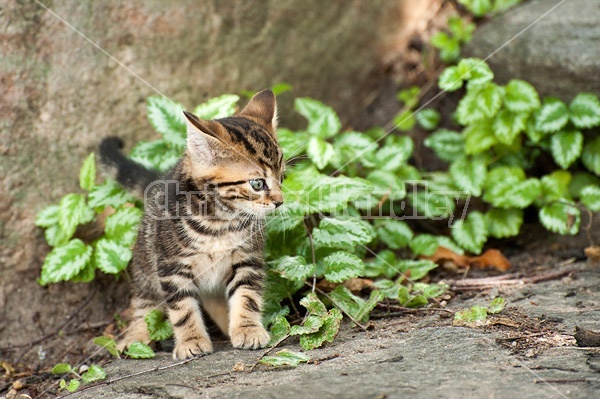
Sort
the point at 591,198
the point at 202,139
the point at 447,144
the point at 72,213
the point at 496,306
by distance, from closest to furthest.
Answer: the point at 202,139
the point at 496,306
the point at 72,213
the point at 591,198
the point at 447,144

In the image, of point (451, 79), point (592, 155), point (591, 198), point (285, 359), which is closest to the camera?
point (285, 359)

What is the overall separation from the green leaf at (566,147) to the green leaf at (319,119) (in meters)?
1.69

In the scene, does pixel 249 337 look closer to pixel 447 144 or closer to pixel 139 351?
pixel 139 351

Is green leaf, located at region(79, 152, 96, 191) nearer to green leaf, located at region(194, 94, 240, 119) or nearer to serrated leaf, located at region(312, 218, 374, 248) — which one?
green leaf, located at region(194, 94, 240, 119)

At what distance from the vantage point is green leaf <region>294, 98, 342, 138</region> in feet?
16.1

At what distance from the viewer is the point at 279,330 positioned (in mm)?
3627

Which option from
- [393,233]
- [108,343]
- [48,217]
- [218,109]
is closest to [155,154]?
[218,109]

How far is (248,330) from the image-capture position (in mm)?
3621

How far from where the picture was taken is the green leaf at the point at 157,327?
13.1 ft

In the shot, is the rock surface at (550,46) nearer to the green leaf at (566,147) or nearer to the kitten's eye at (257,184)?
the green leaf at (566,147)

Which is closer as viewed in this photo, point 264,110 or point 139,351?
point 139,351

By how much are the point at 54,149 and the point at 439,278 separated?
9.19 feet

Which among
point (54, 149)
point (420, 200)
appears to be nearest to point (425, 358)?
point (420, 200)

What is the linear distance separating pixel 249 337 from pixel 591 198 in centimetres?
277
